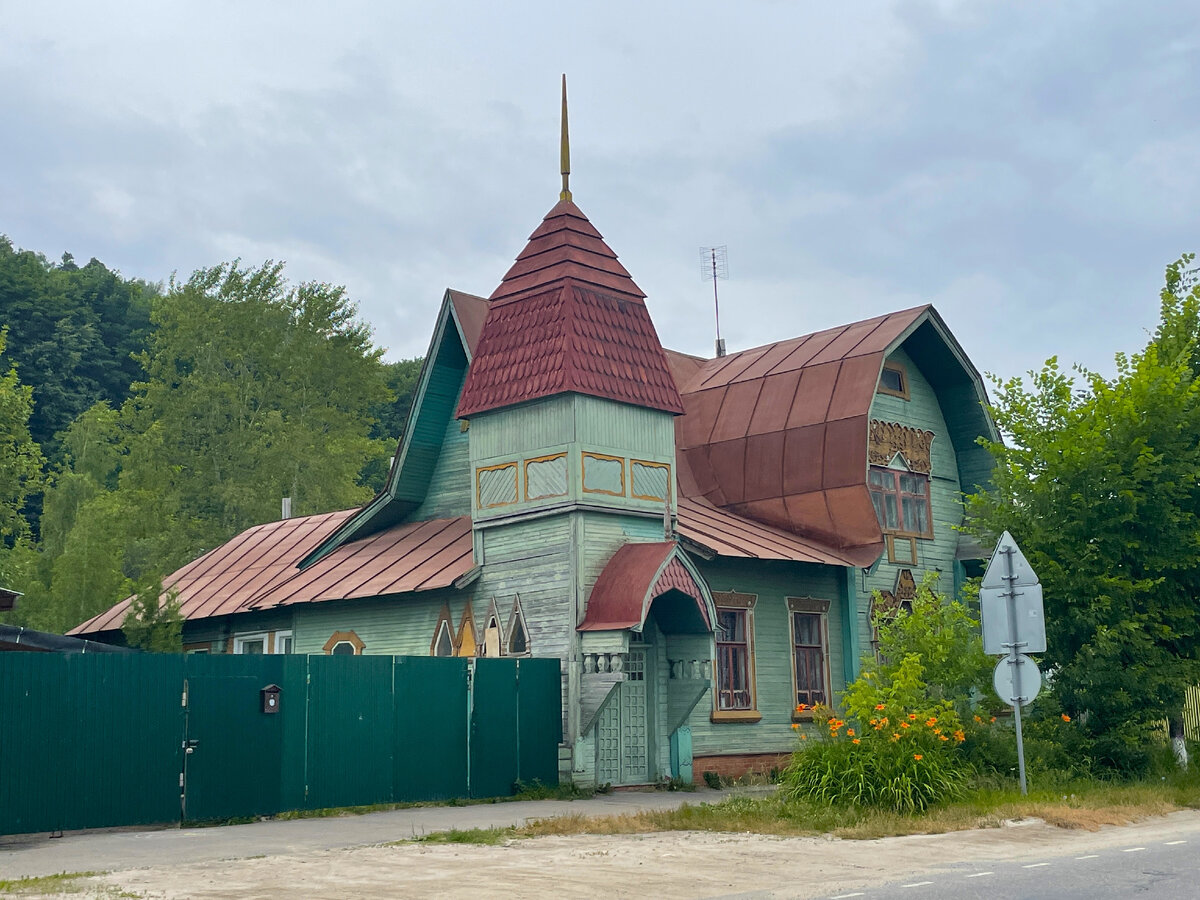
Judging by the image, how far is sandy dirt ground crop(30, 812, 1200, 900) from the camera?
33.5 ft

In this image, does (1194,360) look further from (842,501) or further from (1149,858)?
(1149,858)

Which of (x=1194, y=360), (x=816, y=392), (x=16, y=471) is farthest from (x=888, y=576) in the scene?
(x=16, y=471)

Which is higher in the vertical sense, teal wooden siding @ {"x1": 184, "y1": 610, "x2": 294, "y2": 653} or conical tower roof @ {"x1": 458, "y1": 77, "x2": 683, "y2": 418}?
conical tower roof @ {"x1": 458, "y1": 77, "x2": 683, "y2": 418}

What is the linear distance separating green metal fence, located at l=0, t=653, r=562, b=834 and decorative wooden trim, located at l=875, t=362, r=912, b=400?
9.96 m

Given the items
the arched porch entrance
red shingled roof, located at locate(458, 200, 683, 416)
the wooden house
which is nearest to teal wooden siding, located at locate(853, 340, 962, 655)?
the wooden house

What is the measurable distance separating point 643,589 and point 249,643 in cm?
1069

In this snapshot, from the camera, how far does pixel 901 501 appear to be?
88.2ft

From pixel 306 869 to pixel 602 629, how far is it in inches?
341

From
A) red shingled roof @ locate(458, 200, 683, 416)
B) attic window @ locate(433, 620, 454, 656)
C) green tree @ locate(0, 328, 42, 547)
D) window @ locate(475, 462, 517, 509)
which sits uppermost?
green tree @ locate(0, 328, 42, 547)

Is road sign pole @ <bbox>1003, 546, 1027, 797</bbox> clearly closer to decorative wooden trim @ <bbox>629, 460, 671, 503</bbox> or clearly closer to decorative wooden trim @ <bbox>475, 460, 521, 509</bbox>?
decorative wooden trim @ <bbox>629, 460, 671, 503</bbox>

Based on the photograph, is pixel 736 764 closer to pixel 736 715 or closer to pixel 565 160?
pixel 736 715

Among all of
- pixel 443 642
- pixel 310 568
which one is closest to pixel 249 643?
pixel 310 568

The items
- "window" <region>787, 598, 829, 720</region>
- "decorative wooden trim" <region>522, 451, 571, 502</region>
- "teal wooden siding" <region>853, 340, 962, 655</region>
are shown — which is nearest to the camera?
"decorative wooden trim" <region>522, 451, 571, 502</region>

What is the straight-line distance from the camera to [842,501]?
82.7ft
